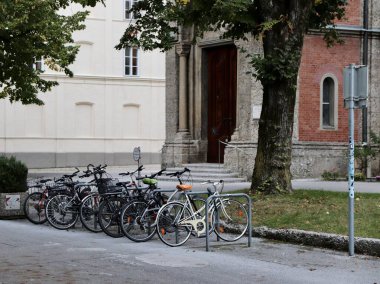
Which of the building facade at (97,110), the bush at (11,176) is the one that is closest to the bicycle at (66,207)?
the bush at (11,176)

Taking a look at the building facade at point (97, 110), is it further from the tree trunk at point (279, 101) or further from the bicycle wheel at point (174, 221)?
the bicycle wheel at point (174, 221)

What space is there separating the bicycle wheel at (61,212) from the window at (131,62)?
3065cm

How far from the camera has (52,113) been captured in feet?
141

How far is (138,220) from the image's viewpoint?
523 inches

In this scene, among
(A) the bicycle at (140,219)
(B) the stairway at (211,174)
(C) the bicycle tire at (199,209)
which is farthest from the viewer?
(B) the stairway at (211,174)

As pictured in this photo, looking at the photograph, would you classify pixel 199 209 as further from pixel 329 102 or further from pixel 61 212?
pixel 329 102

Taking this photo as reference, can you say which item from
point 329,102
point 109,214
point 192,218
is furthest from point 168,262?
point 329,102

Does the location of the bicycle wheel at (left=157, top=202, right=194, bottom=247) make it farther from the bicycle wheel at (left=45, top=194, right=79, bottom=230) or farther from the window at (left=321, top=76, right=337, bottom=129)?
the window at (left=321, top=76, right=337, bottom=129)

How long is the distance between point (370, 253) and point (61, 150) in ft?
107

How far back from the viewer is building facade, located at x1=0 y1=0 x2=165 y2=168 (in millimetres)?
42219

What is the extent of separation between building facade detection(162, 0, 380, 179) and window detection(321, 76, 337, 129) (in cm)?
3

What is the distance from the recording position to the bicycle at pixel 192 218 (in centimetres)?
1291

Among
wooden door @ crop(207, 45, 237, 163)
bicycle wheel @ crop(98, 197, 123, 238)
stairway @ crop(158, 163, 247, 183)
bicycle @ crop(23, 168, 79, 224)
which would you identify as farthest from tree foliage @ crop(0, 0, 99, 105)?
bicycle wheel @ crop(98, 197, 123, 238)

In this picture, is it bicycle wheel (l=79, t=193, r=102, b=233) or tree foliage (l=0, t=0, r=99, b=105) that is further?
tree foliage (l=0, t=0, r=99, b=105)
